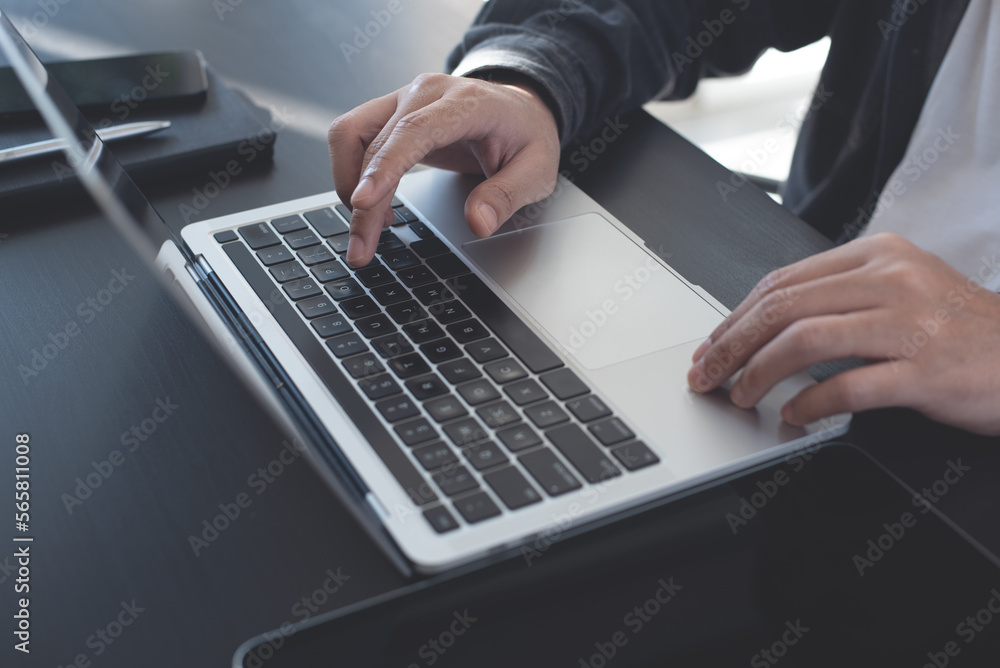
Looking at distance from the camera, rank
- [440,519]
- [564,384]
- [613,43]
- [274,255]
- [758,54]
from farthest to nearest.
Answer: [758,54]
[613,43]
[274,255]
[564,384]
[440,519]

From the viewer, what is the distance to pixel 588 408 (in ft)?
1.68

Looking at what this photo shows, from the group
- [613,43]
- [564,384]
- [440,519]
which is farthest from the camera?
[613,43]

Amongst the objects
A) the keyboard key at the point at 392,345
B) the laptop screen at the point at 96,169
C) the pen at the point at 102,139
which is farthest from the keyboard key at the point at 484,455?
the pen at the point at 102,139

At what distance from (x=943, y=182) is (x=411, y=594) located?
75 centimetres

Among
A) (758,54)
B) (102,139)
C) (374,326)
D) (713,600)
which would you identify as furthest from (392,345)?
(758,54)

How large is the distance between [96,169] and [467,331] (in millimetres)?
371

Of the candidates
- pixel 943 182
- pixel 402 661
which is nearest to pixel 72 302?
pixel 402 661

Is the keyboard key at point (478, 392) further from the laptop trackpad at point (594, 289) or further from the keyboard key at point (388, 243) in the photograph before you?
the keyboard key at point (388, 243)

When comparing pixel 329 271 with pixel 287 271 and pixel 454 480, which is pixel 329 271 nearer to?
pixel 287 271

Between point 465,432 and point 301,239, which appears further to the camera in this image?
point 301,239

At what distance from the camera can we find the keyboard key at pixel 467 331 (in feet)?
1.85

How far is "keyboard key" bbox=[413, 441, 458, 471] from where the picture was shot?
1.51ft

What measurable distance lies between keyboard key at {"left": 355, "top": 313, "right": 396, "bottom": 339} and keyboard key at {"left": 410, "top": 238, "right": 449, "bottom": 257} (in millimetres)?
89

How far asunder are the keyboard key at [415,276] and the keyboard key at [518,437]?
169 millimetres
